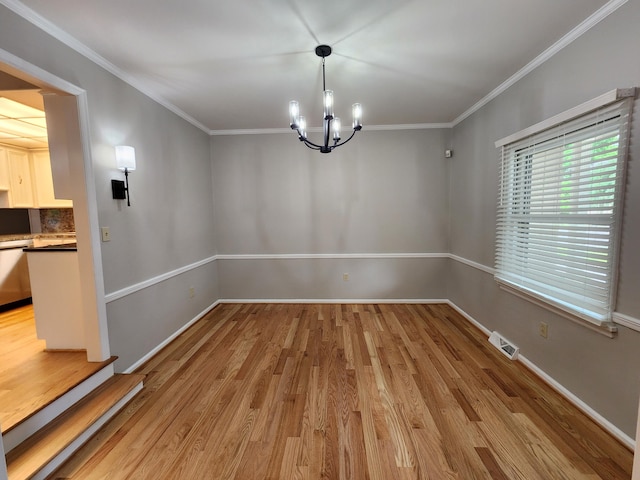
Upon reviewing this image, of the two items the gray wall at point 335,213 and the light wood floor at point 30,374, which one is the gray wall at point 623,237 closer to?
the gray wall at point 335,213

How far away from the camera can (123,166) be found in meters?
2.30

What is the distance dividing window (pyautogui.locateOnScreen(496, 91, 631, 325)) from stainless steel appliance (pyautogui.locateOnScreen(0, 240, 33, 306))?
607 cm

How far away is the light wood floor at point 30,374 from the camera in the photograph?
1621 millimetres

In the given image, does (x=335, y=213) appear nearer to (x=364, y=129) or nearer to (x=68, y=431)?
(x=364, y=129)

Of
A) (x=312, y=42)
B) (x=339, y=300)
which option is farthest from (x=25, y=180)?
(x=339, y=300)

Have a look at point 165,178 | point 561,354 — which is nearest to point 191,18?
point 165,178

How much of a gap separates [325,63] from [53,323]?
3.18 meters

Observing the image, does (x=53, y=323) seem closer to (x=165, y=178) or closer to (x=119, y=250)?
(x=119, y=250)

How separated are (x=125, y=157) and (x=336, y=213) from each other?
262cm

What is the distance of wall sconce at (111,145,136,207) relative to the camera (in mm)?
2271

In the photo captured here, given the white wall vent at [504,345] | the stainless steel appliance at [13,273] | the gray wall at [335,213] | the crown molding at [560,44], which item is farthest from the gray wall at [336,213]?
the stainless steel appliance at [13,273]

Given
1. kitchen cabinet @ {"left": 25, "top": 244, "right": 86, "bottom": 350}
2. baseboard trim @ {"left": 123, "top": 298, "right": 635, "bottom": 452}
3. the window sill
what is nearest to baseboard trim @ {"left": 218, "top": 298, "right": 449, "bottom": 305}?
baseboard trim @ {"left": 123, "top": 298, "right": 635, "bottom": 452}

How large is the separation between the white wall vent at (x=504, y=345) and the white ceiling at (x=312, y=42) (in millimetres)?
2552

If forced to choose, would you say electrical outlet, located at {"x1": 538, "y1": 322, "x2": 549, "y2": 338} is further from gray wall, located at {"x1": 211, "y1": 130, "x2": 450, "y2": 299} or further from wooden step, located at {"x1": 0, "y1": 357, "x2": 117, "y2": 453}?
wooden step, located at {"x1": 0, "y1": 357, "x2": 117, "y2": 453}
